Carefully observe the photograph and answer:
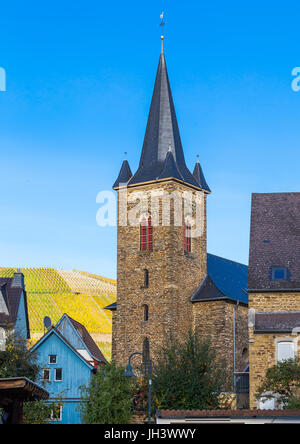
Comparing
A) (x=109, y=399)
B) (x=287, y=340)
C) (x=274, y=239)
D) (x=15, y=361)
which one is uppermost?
(x=274, y=239)

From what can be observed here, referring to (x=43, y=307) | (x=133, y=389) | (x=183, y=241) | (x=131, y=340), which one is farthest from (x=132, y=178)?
(x=43, y=307)

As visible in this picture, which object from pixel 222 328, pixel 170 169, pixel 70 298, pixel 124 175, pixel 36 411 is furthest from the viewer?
pixel 70 298

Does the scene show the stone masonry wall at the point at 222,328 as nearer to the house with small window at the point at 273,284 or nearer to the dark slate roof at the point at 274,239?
the dark slate roof at the point at 274,239

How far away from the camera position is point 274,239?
36406 mm

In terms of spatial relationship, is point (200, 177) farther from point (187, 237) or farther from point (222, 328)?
point (222, 328)

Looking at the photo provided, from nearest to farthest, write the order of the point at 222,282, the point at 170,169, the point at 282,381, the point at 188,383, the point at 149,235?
the point at 282,381 < the point at 188,383 < the point at 170,169 < the point at 149,235 < the point at 222,282

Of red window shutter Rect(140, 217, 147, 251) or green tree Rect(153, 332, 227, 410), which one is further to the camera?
red window shutter Rect(140, 217, 147, 251)

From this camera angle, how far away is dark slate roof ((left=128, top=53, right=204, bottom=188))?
4675 cm

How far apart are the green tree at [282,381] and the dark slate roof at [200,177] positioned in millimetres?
19807

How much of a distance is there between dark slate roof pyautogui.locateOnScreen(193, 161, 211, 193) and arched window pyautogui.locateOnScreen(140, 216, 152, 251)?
4434 millimetres

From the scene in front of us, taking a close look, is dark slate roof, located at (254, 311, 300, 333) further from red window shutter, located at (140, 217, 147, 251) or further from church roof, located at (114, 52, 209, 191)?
church roof, located at (114, 52, 209, 191)

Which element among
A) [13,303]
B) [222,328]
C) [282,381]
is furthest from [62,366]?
[282,381]

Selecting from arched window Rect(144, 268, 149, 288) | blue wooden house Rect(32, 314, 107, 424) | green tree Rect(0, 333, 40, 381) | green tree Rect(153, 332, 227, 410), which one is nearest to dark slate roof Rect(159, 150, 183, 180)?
arched window Rect(144, 268, 149, 288)

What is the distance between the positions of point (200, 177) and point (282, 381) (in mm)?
21264
